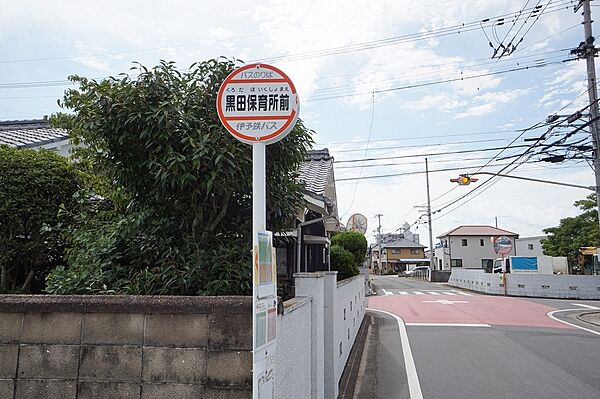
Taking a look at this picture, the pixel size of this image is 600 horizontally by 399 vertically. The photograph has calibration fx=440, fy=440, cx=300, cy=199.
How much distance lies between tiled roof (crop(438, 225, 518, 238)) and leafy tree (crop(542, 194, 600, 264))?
1696 cm

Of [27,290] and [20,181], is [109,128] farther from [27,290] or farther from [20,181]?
[27,290]

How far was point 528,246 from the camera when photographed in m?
58.5

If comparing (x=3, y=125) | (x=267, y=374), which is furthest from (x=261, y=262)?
(x=3, y=125)

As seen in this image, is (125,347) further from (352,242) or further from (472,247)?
(472,247)

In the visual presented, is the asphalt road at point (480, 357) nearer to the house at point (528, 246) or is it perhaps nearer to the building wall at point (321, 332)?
the building wall at point (321, 332)

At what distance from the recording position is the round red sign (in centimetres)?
285

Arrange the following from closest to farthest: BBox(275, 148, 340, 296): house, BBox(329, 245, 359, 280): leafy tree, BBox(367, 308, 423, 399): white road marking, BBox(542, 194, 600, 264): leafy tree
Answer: BBox(367, 308, 423, 399): white road marking
BBox(275, 148, 340, 296): house
BBox(329, 245, 359, 280): leafy tree
BBox(542, 194, 600, 264): leafy tree

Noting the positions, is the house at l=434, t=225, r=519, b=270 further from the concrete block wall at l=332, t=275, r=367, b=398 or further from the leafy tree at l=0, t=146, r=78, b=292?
the leafy tree at l=0, t=146, r=78, b=292

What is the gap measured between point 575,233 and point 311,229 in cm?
3267

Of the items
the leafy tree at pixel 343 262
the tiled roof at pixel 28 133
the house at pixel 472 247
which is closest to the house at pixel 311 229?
the leafy tree at pixel 343 262

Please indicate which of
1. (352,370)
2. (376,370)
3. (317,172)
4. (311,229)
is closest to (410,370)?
(376,370)

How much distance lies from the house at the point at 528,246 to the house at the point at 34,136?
58567 millimetres

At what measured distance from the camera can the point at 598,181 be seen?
17.4 metres

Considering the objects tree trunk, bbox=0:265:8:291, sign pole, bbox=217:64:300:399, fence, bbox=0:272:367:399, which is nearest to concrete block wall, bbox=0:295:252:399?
fence, bbox=0:272:367:399
